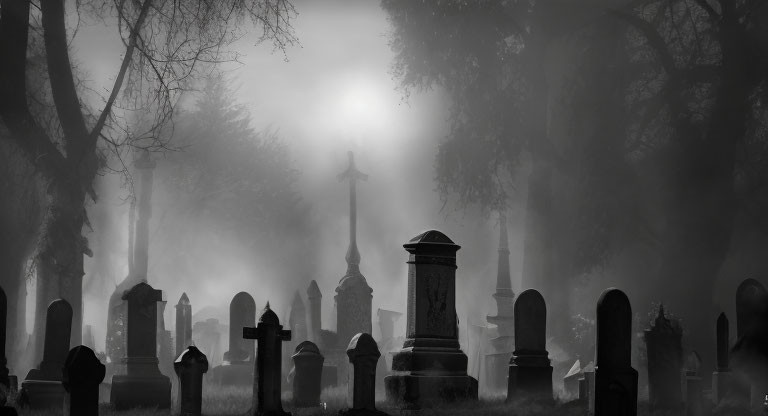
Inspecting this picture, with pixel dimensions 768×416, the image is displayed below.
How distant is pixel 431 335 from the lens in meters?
12.9

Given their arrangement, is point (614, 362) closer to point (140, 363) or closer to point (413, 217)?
point (140, 363)

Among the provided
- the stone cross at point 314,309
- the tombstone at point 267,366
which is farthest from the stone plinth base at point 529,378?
the stone cross at point 314,309

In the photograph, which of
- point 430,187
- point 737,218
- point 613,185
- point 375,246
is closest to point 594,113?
point 613,185

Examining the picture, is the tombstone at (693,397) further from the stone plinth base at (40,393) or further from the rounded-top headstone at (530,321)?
the stone plinth base at (40,393)

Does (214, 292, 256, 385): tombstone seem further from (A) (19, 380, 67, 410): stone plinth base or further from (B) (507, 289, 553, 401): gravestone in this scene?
(B) (507, 289, 553, 401): gravestone

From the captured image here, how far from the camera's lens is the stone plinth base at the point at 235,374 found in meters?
17.8

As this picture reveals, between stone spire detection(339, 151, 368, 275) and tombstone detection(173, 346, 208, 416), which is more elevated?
stone spire detection(339, 151, 368, 275)

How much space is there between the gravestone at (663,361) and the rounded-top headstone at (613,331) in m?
2.79

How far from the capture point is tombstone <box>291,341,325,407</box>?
1288 cm

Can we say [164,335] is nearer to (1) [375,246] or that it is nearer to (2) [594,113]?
(2) [594,113]

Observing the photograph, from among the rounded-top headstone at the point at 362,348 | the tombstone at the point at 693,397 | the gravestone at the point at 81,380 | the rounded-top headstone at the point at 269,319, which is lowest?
the tombstone at the point at 693,397

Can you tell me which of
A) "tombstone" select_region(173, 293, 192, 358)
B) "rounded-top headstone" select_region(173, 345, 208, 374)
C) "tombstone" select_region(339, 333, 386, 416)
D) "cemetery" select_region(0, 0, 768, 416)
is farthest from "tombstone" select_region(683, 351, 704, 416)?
"tombstone" select_region(173, 293, 192, 358)

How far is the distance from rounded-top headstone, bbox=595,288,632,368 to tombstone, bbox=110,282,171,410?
237 inches

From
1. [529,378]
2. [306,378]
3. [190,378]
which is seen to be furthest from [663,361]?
[190,378]
